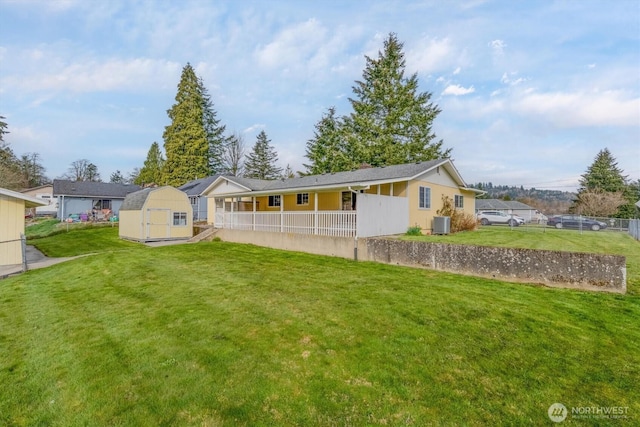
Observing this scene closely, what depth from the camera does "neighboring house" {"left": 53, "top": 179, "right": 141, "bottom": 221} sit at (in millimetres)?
31781

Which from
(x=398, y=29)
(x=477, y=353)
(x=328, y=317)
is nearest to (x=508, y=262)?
(x=477, y=353)

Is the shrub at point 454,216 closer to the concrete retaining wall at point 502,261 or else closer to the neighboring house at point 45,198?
the concrete retaining wall at point 502,261

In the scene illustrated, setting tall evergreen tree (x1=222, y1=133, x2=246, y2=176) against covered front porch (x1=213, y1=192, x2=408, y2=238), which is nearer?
covered front porch (x1=213, y1=192, x2=408, y2=238)

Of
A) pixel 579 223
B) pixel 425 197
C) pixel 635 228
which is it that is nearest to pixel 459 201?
pixel 425 197

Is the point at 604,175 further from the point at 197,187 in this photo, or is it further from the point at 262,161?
the point at 197,187

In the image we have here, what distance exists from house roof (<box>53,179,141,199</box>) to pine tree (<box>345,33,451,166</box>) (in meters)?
28.0

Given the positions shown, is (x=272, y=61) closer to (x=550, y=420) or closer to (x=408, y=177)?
(x=408, y=177)

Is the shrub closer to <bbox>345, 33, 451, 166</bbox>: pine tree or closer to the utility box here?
the utility box

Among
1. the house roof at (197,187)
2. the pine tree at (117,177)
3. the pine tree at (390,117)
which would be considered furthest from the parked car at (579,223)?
the pine tree at (117,177)

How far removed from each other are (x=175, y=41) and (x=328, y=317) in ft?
52.6

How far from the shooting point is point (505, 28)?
12469 mm

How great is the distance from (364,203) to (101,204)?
117ft

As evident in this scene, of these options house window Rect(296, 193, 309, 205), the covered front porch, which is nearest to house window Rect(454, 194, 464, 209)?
the covered front porch

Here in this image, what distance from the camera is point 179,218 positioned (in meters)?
20.0
